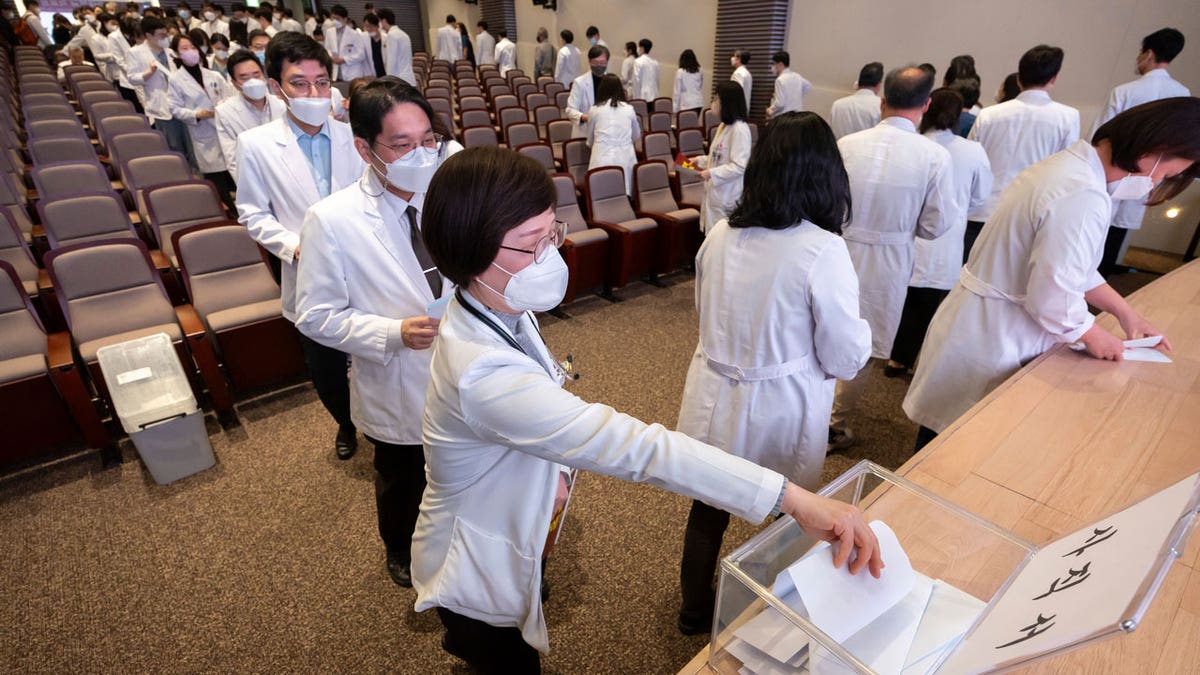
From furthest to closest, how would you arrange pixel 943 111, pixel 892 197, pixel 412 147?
pixel 943 111 → pixel 892 197 → pixel 412 147

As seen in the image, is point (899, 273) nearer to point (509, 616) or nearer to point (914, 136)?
point (914, 136)

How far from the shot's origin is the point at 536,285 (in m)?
1.07

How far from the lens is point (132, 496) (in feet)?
8.43

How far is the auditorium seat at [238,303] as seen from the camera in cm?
304

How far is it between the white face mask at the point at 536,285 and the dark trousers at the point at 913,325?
2.99m

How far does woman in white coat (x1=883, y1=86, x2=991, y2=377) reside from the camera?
2.96 metres

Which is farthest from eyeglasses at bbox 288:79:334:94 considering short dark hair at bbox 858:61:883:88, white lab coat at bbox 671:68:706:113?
white lab coat at bbox 671:68:706:113

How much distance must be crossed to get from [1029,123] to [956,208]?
1.47 metres

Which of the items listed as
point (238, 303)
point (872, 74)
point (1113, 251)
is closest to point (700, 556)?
point (238, 303)

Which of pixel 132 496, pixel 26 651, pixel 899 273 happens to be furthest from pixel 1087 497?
pixel 132 496

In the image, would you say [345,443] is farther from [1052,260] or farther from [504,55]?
[504,55]

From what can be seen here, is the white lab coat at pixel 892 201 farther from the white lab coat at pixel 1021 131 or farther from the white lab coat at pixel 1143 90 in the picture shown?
the white lab coat at pixel 1143 90

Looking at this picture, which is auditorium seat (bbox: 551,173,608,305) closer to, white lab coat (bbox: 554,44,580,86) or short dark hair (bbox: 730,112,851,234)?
short dark hair (bbox: 730,112,851,234)

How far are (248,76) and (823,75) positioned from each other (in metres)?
7.40
